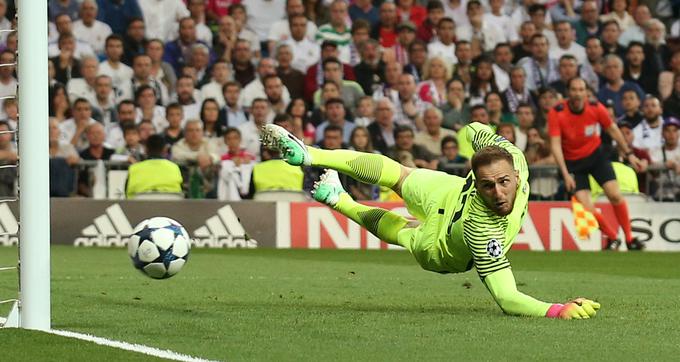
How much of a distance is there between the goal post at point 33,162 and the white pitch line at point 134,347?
0.24m

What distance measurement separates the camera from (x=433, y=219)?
8680 mm

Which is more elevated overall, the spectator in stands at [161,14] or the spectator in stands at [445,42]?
the spectator in stands at [161,14]

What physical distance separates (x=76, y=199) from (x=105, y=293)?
23.4 feet

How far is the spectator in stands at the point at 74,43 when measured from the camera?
18891 millimetres

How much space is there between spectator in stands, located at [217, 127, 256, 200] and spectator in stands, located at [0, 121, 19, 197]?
2.53 metres

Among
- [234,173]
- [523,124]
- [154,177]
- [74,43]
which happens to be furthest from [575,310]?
[74,43]

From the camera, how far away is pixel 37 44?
7246mm

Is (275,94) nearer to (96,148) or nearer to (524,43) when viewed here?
(96,148)

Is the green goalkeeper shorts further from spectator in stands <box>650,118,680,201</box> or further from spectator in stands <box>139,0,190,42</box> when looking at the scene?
spectator in stands <box>139,0,190,42</box>

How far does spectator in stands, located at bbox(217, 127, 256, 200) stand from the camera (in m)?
17.1

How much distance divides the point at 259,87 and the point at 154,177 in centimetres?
247

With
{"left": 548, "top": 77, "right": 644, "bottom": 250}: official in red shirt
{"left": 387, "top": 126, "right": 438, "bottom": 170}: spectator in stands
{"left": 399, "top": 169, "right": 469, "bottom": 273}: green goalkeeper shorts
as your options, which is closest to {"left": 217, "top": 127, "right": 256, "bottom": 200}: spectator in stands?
{"left": 387, "top": 126, "right": 438, "bottom": 170}: spectator in stands

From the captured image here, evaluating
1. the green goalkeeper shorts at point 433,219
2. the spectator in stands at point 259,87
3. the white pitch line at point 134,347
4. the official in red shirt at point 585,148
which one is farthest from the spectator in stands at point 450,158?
the white pitch line at point 134,347

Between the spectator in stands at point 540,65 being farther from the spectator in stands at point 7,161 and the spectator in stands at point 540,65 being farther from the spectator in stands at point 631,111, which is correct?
the spectator in stands at point 7,161
